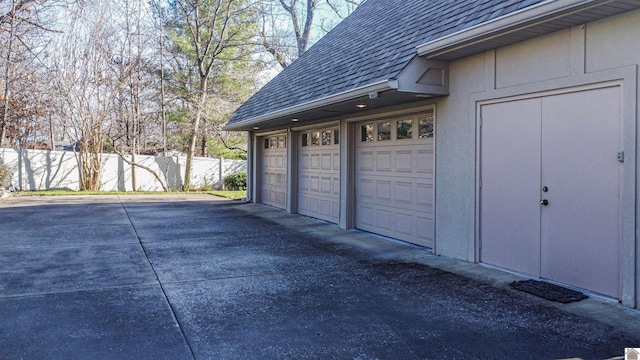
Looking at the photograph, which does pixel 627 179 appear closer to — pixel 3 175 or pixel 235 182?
pixel 3 175

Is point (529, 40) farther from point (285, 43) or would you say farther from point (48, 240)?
point (285, 43)

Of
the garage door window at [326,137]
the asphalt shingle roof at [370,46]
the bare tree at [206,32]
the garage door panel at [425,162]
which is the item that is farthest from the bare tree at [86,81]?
the garage door panel at [425,162]

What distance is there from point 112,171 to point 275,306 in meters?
18.8

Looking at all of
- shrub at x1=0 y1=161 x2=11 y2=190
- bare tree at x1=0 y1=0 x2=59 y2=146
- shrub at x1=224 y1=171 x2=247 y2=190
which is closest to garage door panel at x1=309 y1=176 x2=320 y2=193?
bare tree at x1=0 y1=0 x2=59 y2=146

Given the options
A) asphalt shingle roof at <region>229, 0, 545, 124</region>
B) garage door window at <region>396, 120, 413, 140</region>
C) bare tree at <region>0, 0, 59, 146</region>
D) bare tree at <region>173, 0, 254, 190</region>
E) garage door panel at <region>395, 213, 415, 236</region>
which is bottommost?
garage door panel at <region>395, 213, 415, 236</region>

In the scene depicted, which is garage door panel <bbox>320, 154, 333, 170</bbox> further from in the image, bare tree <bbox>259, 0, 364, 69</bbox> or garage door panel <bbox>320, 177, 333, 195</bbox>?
bare tree <bbox>259, 0, 364, 69</bbox>

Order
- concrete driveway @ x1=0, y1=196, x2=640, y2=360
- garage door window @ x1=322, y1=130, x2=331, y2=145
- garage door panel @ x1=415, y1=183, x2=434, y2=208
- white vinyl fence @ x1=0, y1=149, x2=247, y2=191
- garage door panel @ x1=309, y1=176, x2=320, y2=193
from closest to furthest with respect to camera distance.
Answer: concrete driveway @ x1=0, y1=196, x2=640, y2=360, garage door panel @ x1=415, y1=183, x2=434, y2=208, garage door window @ x1=322, y1=130, x2=331, y2=145, garage door panel @ x1=309, y1=176, x2=320, y2=193, white vinyl fence @ x1=0, y1=149, x2=247, y2=191

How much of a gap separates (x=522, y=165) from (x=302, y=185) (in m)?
7.07

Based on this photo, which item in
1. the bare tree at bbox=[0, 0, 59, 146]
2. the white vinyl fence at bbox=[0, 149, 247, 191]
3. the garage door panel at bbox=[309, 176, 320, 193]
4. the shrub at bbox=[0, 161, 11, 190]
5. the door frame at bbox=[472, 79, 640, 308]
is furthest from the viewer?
the white vinyl fence at bbox=[0, 149, 247, 191]

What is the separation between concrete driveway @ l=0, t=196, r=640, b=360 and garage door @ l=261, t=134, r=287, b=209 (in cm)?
497

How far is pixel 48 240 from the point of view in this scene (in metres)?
8.37

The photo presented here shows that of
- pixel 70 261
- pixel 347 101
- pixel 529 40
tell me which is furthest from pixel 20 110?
pixel 529 40

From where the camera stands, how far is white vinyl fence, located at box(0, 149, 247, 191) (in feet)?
63.7

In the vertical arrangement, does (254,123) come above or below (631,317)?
above
